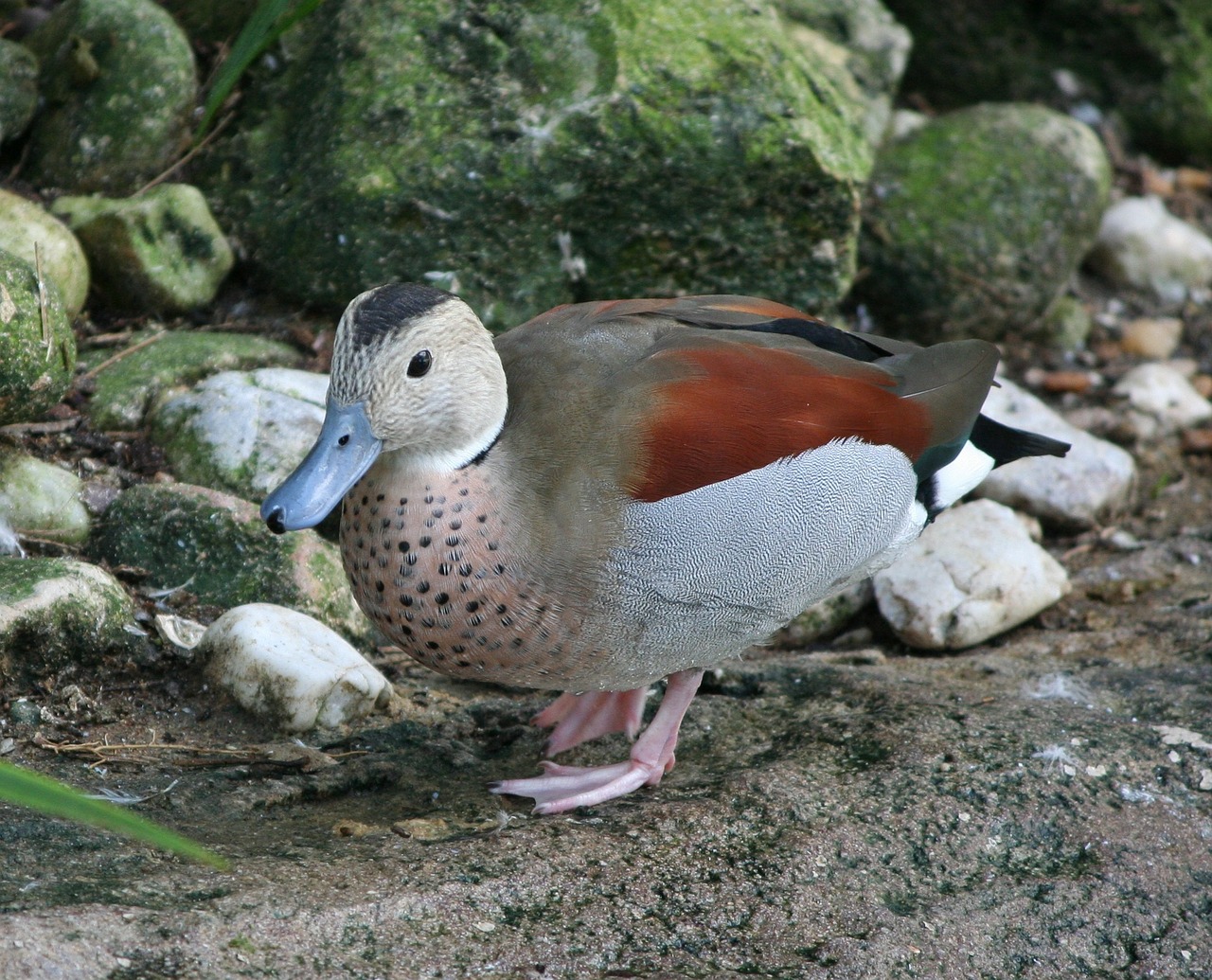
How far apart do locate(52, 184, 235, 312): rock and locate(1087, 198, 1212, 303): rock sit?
4570mm

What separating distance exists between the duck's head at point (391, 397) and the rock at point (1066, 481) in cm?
283

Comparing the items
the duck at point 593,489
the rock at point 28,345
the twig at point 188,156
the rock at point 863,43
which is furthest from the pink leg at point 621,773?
the rock at point 863,43

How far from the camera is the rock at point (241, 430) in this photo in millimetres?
4059

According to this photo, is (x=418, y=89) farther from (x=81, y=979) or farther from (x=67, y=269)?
(x=81, y=979)

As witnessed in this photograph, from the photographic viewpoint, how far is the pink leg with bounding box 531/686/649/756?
138 inches

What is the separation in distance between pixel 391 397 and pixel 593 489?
1.61 ft

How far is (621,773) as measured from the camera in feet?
10.6

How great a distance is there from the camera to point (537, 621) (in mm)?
2891

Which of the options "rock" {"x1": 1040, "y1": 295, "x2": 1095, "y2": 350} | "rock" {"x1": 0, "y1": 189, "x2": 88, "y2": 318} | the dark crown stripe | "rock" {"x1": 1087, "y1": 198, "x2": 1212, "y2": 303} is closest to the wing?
the dark crown stripe

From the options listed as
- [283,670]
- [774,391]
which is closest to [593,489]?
[774,391]

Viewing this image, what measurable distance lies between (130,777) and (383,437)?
0.99 meters

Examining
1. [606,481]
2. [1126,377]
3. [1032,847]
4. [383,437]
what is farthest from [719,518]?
[1126,377]

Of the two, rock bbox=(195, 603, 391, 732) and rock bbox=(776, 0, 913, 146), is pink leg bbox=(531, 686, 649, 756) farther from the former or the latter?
rock bbox=(776, 0, 913, 146)

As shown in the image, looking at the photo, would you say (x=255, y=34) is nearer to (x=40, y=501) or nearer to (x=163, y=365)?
(x=163, y=365)
